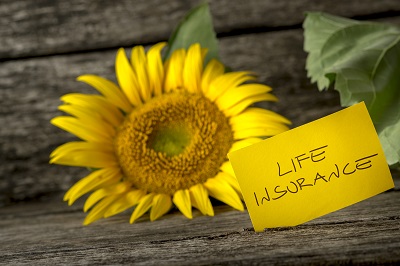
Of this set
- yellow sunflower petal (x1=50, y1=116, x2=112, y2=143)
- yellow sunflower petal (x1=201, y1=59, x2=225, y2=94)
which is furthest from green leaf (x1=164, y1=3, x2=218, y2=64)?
yellow sunflower petal (x1=50, y1=116, x2=112, y2=143)

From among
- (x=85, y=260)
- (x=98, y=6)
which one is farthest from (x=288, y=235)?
(x=98, y=6)

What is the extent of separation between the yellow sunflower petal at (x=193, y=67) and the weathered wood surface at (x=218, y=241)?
172 mm

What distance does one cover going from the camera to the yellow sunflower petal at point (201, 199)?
0.69 m

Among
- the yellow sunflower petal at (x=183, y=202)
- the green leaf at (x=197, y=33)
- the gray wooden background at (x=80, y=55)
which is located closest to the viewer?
the yellow sunflower petal at (x=183, y=202)

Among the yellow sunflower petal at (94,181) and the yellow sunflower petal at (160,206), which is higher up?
the yellow sunflower petal at (94,181)

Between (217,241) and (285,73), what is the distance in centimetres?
48

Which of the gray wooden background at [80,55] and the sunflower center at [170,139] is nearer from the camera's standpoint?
the sunflower center at [170,139]

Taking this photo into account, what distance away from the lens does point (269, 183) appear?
56 cm

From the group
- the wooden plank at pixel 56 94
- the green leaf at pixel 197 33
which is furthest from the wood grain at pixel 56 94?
the green leaf at pixel 197 33

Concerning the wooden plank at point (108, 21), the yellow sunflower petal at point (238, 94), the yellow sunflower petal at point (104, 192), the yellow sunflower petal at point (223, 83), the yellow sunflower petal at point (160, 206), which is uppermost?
the wooden plank at point (108, 21)

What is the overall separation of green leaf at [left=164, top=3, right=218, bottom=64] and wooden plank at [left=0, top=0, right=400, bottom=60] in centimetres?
12

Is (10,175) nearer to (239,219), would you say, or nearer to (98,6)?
(98,6)

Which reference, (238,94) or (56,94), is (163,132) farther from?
(56,94)

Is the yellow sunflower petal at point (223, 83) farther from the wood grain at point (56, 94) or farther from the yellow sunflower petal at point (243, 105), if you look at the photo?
the wood grain at point (56, 94)
